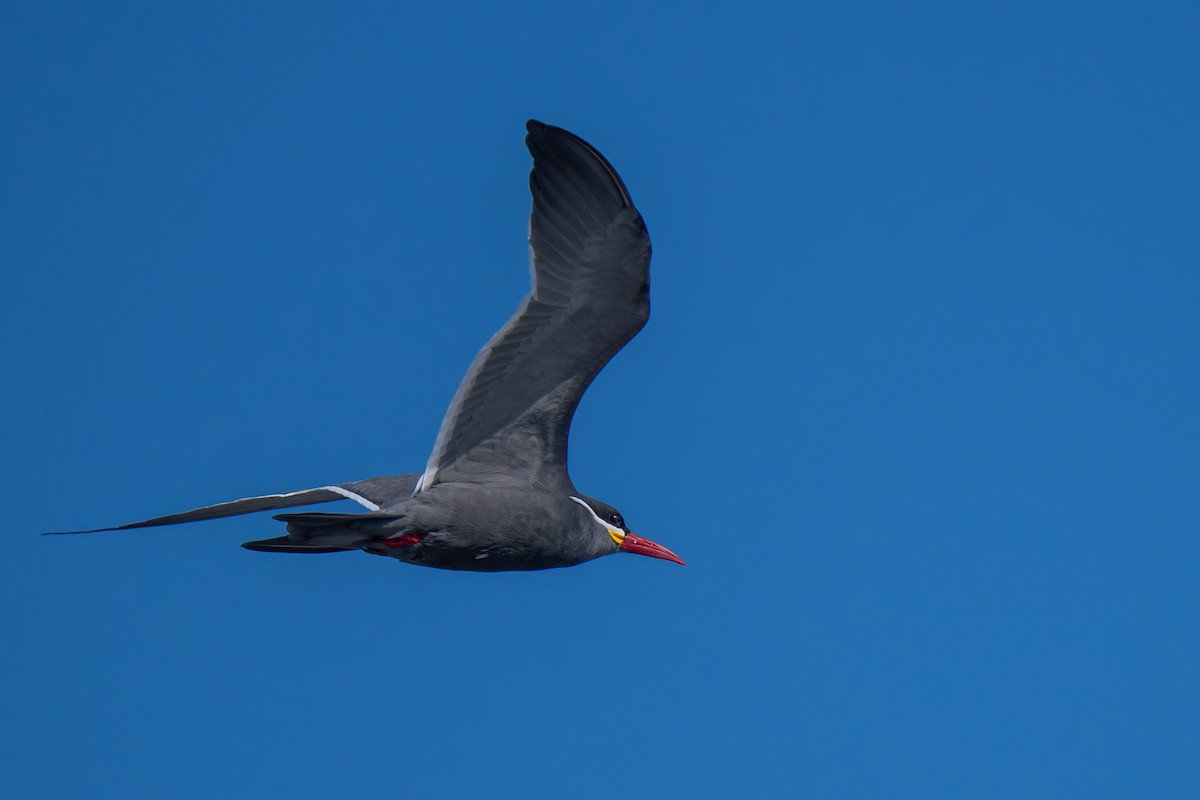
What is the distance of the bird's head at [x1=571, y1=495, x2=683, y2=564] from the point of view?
9.94 metres

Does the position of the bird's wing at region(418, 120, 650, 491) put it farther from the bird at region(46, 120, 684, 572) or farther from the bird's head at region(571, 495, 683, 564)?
the bird's head at region(571, 495, 683, 564)

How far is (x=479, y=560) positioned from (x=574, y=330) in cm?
166

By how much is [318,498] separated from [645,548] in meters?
2.59

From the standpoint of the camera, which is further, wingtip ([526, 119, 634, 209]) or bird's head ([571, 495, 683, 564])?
bird's head ([571, 495, 683, 564])

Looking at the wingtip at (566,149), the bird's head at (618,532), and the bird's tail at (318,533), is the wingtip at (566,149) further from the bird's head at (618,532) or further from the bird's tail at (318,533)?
the bird's tail at (318,533)

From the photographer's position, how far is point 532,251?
359 inches

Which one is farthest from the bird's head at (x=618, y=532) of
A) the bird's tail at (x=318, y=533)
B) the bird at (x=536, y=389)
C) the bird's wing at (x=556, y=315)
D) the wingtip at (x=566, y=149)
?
the wingtip at (x=566, y=149)

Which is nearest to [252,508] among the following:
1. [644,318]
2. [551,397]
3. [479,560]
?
[479,560]

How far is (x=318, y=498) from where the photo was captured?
9.57 m

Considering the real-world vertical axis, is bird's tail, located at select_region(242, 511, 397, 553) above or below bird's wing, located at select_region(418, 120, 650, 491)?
below

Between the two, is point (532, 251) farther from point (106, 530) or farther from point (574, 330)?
point (106, 530)

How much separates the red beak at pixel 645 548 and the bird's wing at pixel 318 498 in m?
1.71

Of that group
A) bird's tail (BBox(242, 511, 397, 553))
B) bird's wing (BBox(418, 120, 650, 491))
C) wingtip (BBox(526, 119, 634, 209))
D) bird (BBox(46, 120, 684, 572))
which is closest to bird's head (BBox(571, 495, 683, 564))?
bird (BBox(46, 120, 684, 572))

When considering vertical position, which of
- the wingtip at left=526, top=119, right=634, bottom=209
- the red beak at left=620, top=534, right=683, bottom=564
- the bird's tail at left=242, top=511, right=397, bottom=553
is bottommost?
the bird's tail at left=242, top=511, right=397, bottom=553
